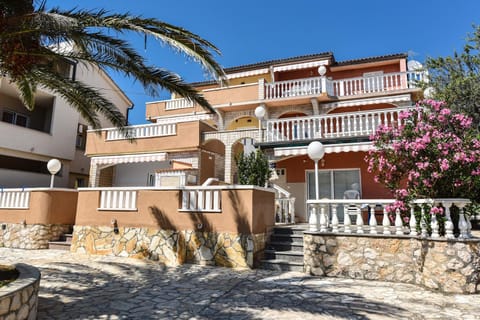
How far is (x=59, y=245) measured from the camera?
16547mm

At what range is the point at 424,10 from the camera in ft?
62.7

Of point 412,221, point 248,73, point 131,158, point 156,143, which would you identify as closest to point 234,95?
point 248,73

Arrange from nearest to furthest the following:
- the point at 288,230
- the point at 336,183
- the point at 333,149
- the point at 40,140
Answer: the point at 288,230 → the point at 333,149 → the point at 336,183 → the point at 40,140

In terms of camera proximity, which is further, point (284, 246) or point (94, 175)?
point (94, 175)

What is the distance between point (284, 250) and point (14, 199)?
16116 mm

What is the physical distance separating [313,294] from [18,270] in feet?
25.8

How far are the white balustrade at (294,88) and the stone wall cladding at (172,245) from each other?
13985mm

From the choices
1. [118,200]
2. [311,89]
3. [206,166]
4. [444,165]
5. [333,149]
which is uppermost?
[311,89]

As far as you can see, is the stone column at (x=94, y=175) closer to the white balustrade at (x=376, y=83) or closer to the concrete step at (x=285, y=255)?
the concrete step at (x=285, y=255)

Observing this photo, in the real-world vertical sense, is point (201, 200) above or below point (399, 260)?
above

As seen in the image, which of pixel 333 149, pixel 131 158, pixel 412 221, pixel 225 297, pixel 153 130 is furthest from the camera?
pixel 131 158

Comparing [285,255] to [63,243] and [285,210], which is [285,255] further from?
[63,243]

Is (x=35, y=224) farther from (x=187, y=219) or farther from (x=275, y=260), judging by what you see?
(x=275, y=260)

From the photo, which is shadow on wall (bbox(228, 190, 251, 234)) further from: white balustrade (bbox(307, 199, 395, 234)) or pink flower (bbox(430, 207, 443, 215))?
pink flower (bbox(430, 207, 443, 215))
